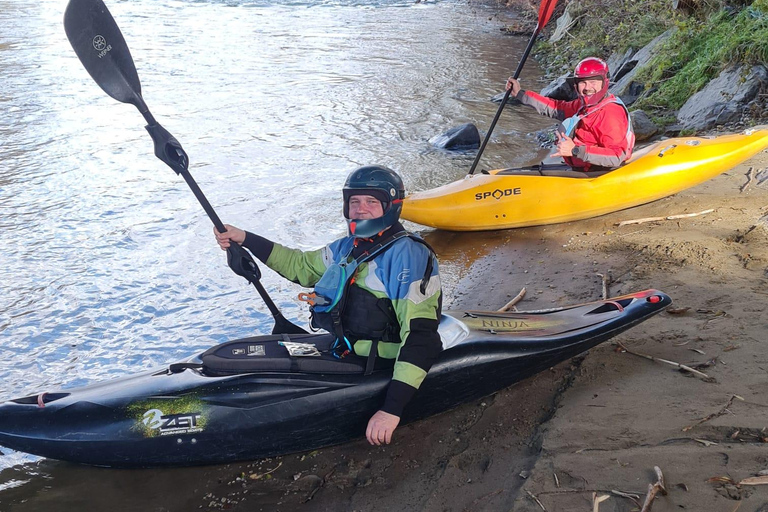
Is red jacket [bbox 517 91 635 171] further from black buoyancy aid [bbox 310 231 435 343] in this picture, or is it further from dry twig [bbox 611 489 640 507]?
dry twig [bbox 611 489 640 507]

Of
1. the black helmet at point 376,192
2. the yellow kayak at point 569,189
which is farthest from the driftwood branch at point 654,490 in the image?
the yellow kayak at point 569,189

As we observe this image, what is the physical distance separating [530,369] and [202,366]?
147 centimetres

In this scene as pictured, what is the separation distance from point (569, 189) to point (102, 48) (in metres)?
3.57

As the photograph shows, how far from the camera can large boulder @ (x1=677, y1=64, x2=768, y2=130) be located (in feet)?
23.4

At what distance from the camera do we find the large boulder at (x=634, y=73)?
8938 millimetres

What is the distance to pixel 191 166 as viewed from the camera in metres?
7.84

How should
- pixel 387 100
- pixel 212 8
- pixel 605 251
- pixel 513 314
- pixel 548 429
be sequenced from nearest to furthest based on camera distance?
pixel 548 429
pixel 513 314
pixel 605 251
pixel 387 100
pixel 212 8

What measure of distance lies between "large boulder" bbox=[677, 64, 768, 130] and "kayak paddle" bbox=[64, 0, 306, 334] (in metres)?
5.57

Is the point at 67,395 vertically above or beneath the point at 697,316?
above

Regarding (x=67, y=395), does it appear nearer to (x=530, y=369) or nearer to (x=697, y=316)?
(x=530, y=369)

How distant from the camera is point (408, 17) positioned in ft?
61.4

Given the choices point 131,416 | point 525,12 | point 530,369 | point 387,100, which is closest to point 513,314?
point 530,369

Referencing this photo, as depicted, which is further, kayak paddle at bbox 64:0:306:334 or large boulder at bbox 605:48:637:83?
large boulder at bbox 605:48:637:83

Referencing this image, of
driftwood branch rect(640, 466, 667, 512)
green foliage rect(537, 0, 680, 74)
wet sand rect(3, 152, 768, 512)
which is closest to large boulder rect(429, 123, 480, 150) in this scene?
green foliage rect(537, 0, 680, 74)
